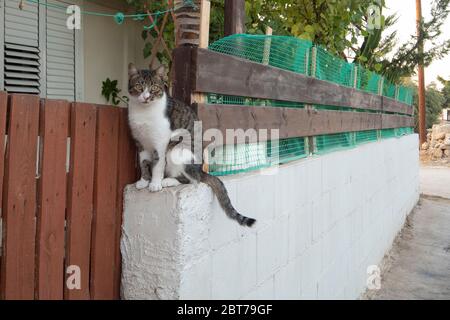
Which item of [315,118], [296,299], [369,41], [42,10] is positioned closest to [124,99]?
[42,10]

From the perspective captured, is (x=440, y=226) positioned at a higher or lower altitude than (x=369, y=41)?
lower

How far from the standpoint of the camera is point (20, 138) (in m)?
1.72

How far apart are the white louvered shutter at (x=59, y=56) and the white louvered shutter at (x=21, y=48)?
0.47 ft

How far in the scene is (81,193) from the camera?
1956mm

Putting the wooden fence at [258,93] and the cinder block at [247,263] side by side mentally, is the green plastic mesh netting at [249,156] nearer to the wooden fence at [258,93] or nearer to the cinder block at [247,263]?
the wooden fence at [258,93]

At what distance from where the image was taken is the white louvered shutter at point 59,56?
4.72 m

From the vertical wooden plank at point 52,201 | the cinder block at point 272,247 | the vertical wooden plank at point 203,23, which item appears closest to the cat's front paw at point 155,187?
the vertical wooden plank at point 52,201

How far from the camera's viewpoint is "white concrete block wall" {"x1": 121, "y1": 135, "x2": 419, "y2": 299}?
199 cm

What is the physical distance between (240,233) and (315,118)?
1658 millimetres

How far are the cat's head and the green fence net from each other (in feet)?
1.17

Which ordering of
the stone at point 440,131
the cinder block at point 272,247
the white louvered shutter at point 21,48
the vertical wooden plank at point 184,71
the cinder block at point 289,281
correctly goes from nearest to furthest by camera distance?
1. the vertical wooden plank at point 184,71
2. the cinder block at point 272,247
3. the cinder block at point 289,281
4. the white louvered shutter at point 21,48
5. the stone at point 440,131

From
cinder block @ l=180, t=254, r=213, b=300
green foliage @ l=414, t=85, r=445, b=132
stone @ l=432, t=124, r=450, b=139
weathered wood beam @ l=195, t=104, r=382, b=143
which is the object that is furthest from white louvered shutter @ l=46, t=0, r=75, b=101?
green foliage @ l=414, t=85, r=445, b=132

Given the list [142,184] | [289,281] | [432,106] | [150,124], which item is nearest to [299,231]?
[289,281]
